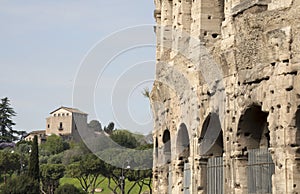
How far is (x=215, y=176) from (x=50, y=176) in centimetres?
4058

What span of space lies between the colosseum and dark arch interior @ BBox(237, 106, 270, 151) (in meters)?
0.03

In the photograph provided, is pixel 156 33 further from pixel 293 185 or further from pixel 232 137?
pixel 293 185

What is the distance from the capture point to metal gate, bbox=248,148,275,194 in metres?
19.0

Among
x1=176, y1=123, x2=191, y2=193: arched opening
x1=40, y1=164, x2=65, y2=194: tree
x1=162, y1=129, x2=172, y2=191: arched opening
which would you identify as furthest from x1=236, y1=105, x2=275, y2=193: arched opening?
x1=40, y1=164, x2=65, y2=194: tree

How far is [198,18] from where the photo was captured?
24.9 m

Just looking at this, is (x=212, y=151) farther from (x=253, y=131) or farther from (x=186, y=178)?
(x=253, y=131)

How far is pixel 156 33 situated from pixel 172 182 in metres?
6.99

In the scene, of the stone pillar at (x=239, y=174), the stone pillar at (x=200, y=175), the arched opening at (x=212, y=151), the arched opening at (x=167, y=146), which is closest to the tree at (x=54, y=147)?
the arched opening at (x=167, y=146)

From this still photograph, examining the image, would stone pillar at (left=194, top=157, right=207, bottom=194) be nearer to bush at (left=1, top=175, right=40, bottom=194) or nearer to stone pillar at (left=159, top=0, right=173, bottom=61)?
stone pillar at (left=159, top=0, right=173, bottom=61)

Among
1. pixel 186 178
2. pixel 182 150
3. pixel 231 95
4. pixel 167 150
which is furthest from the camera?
pixel 167 150

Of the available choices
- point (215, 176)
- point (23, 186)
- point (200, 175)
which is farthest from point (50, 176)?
point (215, 176)

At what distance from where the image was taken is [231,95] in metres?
20.8

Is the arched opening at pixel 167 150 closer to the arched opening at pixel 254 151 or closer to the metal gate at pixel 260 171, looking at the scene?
the arched opening at pixel 254 151

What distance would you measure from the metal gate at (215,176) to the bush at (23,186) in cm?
2060
